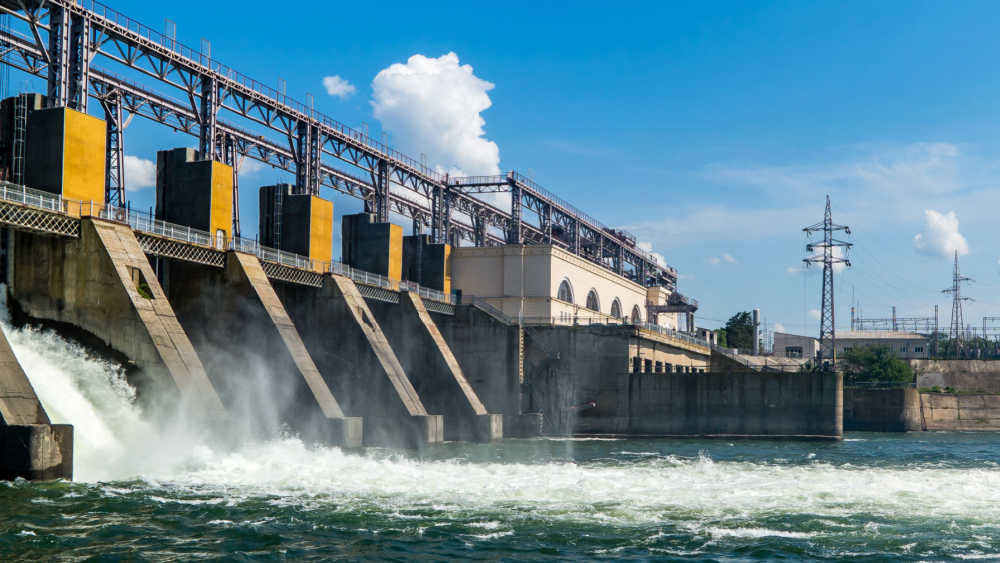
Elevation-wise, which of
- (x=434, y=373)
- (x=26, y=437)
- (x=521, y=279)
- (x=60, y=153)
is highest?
(x=60, y=153)

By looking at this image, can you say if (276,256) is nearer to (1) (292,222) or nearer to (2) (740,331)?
(1) (292,222)

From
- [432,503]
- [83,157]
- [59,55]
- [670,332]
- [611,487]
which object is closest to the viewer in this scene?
[432,503]

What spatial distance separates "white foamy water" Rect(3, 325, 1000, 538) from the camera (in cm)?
2297

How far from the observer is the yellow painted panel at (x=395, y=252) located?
59.1 m

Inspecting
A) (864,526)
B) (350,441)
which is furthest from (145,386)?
(864,526)

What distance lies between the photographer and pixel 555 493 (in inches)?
1004

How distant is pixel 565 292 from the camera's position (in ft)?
239

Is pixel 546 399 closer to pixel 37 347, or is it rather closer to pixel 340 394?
pixel 340 394

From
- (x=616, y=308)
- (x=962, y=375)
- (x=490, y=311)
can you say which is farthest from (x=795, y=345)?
(x=490, y=311)

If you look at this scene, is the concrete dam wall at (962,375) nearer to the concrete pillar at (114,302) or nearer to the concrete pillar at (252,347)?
the concrete pillar at (252,347)

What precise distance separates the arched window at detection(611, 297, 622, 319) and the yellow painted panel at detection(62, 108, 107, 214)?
2170 inches

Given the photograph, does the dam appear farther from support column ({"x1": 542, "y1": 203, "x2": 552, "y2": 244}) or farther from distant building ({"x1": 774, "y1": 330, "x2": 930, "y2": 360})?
distant building ({"x1": 774, "y1": 330, "x2": 930, "y2": 360})

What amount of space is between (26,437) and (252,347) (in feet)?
51.9

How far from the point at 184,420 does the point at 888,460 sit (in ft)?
92.1
